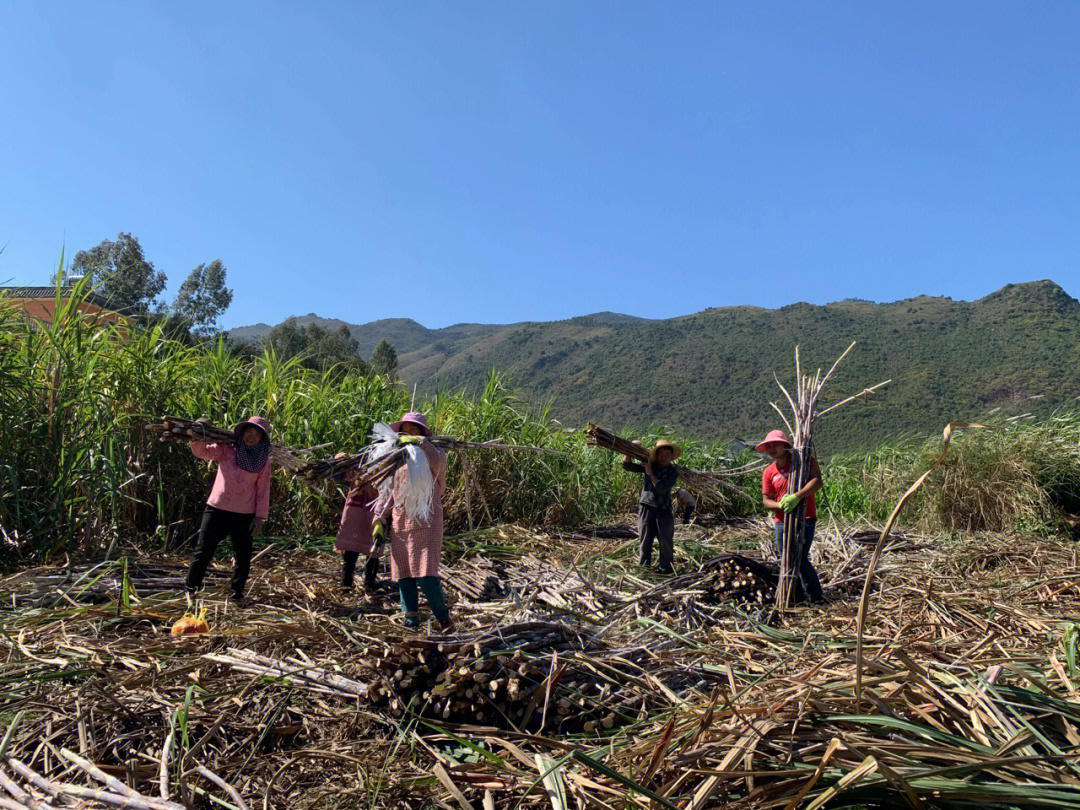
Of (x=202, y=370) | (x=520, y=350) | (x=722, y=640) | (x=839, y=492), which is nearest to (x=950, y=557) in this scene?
(x=722, y=640)

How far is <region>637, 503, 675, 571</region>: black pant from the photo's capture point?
6.16m

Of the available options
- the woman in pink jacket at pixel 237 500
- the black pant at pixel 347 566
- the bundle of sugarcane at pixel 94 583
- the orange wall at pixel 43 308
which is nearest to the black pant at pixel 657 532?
the black pant at pixel 347 566

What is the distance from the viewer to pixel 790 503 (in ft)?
16.3

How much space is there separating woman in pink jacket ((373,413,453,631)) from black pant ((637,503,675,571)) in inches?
97.8

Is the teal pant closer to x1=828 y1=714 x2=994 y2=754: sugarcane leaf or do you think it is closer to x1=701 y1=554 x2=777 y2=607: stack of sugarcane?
x1=701 y1=554 x2=777 y2=607: stack of sugarcane

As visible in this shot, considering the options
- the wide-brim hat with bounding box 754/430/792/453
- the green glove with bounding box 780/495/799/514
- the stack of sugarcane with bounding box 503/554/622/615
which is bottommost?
the stack of sugarcane with bounding box 503/554/622/615

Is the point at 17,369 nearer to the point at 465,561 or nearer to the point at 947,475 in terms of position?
the point at 465,561

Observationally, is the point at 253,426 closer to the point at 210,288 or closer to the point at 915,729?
the point at 915,729

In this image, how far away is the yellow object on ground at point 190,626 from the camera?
3.90 m

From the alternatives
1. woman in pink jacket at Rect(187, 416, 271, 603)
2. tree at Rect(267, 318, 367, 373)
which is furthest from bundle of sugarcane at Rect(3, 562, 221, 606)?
tree at Rect(267, 318, 367, 373)

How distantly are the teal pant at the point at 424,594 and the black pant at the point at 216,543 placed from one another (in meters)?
1.42

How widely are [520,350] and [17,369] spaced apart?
70.3 metres

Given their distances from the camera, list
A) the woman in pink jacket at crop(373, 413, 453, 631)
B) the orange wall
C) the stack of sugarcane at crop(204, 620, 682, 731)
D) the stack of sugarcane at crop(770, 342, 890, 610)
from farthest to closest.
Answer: the orange wall
the stack of sugarcane at crop(770, 342, 890, 610)
the woman in pink jacket at crop(373, 413, 453, 631)
the stack of sugarcane at crop(204, 620, 682, 731)

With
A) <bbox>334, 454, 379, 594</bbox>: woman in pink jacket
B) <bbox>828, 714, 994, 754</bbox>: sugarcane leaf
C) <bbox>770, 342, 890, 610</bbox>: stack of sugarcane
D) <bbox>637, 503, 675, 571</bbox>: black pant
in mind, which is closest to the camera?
<bbox>828, 714, 994, 754</bbox>: sugarcane leaf
